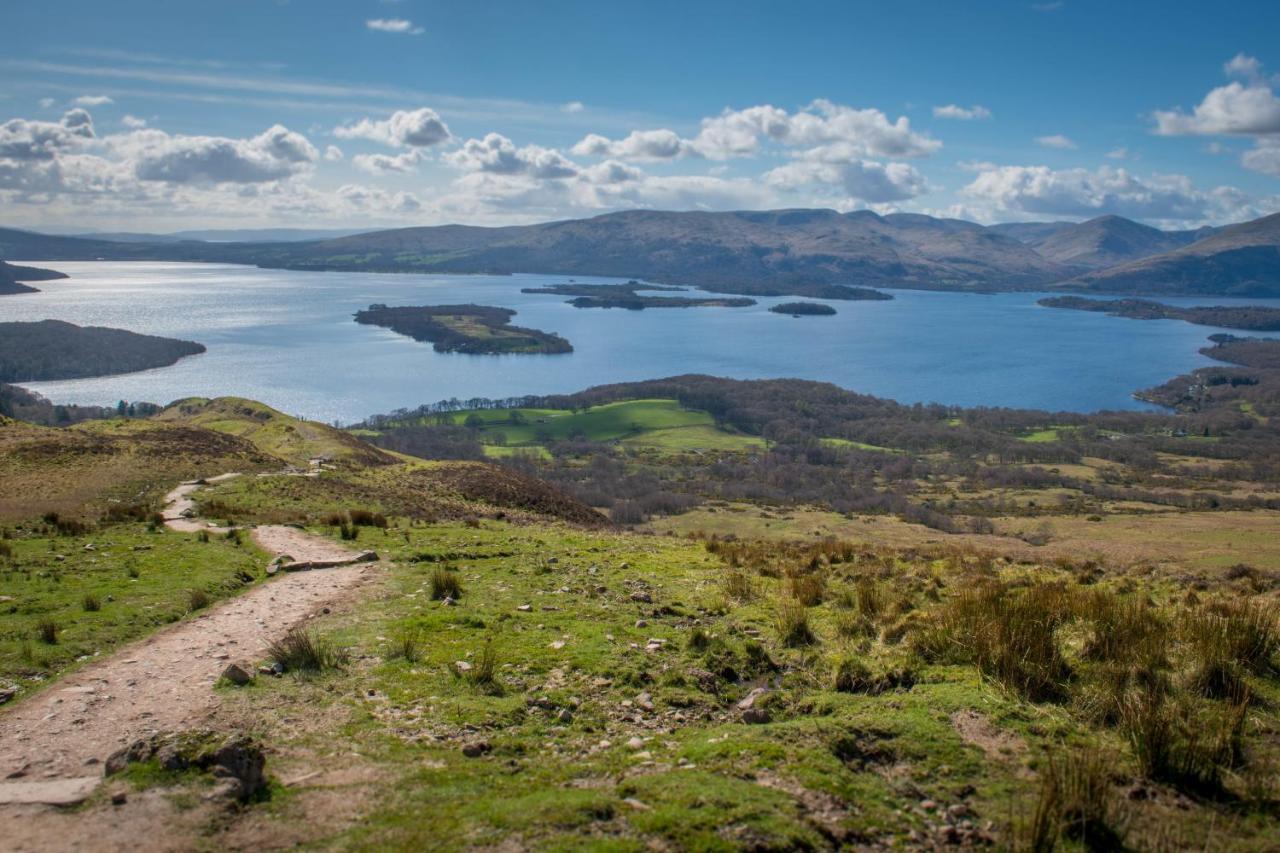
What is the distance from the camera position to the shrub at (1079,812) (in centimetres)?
539

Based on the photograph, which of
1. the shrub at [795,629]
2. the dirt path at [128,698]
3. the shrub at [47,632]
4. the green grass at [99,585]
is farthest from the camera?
the shrub at [795,629]

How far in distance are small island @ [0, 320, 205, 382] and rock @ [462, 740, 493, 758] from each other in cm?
18038

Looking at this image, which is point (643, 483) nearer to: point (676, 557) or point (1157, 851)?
point (676, 557)

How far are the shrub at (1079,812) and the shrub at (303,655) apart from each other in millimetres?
7327

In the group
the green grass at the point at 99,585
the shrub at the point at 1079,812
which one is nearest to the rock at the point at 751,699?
the shrub at the point at 1079,812

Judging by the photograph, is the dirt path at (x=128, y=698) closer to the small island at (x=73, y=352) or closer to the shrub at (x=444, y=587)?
the shrub at (x=444, y=587)

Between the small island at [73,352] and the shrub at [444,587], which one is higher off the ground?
the shrub at [444,587]

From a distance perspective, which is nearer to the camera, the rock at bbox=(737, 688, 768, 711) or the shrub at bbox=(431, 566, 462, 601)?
the rock at bbox=(737, 688, 768, 711)

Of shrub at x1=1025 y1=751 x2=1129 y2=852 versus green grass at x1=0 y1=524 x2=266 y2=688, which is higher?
shrub at x1=1025 y1=751 x2=1129 y2=852

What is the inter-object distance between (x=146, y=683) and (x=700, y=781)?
6.36m

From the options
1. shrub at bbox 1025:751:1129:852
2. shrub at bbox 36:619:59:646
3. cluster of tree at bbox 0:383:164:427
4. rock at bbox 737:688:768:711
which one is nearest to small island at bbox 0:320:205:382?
cluster of tree at bbox 0:383:164:427

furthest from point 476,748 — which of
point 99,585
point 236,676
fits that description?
point 99,585

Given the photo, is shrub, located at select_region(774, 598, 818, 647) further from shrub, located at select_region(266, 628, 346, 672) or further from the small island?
the small island

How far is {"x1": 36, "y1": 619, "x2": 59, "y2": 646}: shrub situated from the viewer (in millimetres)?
9484
